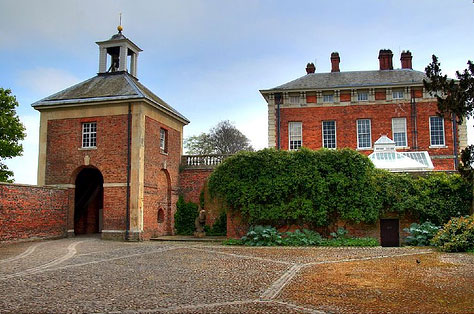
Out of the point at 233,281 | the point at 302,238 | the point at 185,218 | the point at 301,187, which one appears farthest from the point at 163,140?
the point at 233,281

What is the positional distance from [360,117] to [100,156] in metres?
16.5

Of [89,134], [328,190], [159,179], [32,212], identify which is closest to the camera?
[328,190]

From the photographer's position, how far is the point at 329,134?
28688mm

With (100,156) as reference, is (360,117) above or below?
above

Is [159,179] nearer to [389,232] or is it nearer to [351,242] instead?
[351,242]

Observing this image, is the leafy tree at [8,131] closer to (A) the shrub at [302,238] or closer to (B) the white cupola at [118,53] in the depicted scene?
(B) the white cupola at [118,53]

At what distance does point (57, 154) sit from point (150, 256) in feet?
37.1

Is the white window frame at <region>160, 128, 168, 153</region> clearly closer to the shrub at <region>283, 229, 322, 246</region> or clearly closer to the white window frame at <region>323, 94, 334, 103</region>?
the shrub at <region>283, 229, 322, 246</region>

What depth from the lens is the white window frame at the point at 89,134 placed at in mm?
22275

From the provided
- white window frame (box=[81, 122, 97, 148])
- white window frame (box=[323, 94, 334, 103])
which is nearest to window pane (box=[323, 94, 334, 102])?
white window frame (box=[323, 94, 334, 103])

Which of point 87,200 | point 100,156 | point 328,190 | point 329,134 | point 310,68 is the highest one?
point 310,68

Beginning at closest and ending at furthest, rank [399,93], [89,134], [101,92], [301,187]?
[301,187], [89,134], [101,92], [399,93]

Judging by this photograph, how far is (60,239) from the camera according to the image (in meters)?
20.8

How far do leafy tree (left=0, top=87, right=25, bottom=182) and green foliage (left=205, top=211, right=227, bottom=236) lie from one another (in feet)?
49.0
